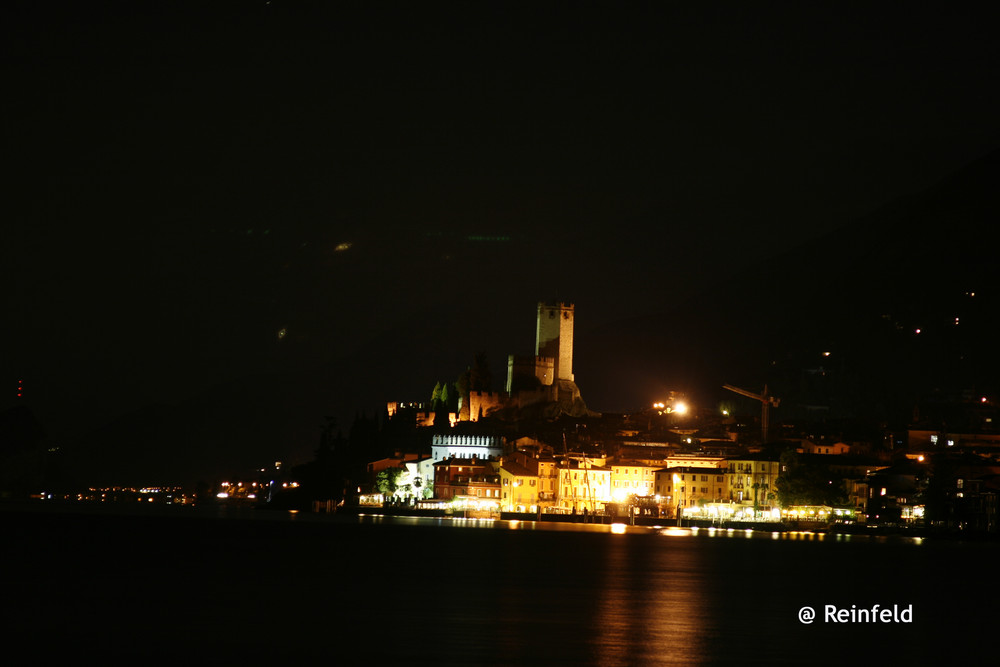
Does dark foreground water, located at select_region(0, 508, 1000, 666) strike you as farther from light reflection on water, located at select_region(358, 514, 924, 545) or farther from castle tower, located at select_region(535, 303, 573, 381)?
castle tower, located at select_region(535, 303, 573, 381)

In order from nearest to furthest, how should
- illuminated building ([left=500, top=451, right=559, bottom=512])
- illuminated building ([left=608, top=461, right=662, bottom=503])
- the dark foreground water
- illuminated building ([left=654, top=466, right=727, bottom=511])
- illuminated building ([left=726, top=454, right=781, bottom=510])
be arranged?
1. the dark foreground water
2. illuminated building ([left=726, top=454, right=781, bottom=510])
3. illuminated building ([left=654, top=466, right=727, bottom=511])
4. illuminated building ([left=608, top=461, right=662, bottom=503])
5. illuminated building ([left=500, top=451, right=559, bottom=512])

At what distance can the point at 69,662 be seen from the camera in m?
19.1

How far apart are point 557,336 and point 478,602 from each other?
9206cm

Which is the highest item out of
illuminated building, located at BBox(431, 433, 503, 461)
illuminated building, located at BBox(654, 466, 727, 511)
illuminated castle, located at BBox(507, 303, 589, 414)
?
illuminated castle, located at BBox(507, 303, 589, 414)

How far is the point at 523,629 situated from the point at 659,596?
8.85 meters

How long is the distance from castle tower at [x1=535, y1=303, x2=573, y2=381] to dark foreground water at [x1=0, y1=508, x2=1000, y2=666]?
6343cm

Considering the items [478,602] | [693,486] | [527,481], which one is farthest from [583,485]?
[478,602]

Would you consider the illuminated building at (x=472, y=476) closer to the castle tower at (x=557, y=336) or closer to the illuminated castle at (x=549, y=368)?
the illuminated castle at (x=549, y=368)

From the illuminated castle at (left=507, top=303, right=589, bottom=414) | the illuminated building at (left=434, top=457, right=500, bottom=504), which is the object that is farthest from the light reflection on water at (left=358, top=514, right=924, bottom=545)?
the illuminated castle at (left=507, top=303, right=589, bottom=414)

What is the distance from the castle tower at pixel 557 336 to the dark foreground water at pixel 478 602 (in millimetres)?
63435

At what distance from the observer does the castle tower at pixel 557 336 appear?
395ft

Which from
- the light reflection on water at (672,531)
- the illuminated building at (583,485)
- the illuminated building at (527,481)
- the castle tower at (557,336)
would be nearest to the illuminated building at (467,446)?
the illuminated building at (527,481)

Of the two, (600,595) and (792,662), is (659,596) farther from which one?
(792,662)

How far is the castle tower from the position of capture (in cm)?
12025
